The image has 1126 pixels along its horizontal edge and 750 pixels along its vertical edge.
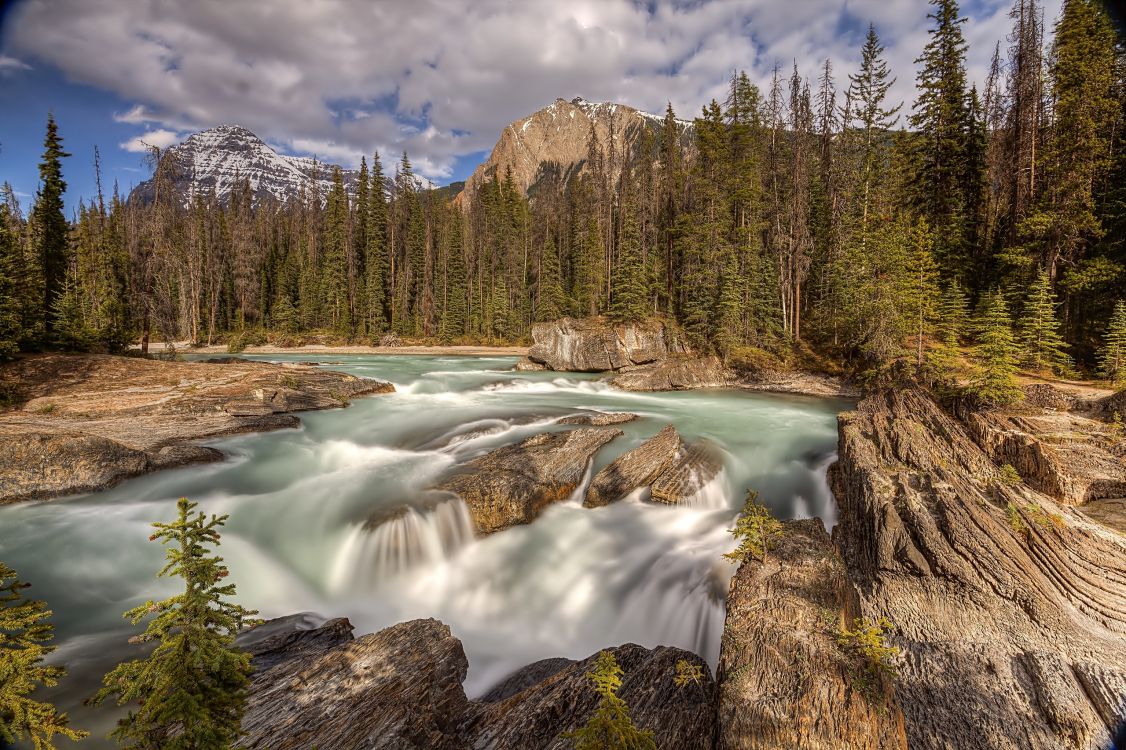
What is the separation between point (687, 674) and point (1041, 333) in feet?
72.4

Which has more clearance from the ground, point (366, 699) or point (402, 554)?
point (366, 699)

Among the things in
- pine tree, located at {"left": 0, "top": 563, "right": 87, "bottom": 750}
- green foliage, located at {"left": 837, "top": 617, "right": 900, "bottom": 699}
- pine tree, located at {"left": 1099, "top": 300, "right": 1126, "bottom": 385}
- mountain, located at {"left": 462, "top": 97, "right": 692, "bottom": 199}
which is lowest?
green foliage, located at {"left": 837, "top": 617, "right": 900, "bottom": 699}

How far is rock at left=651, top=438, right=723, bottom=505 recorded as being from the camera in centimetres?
1071

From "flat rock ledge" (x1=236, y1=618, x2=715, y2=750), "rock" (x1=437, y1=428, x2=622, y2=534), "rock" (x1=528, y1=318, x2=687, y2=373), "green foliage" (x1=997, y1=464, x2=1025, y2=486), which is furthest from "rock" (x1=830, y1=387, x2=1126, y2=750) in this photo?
"rock" (x1=528, y1=318, x2=687, y2=373)

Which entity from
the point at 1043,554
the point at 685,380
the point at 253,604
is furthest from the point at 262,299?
the point at 1043,554

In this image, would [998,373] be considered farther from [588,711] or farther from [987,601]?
[588,711]

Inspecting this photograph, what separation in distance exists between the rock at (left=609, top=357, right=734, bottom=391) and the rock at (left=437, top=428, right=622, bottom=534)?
1394 centimetres

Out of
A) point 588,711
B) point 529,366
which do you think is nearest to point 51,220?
point 529,366

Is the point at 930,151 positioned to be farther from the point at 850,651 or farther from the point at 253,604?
the point at 253,604

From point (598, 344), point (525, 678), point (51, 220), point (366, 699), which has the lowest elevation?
point (525, 678)

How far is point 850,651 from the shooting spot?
4.14m

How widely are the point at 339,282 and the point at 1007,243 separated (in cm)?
5818

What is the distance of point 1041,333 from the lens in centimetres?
1728

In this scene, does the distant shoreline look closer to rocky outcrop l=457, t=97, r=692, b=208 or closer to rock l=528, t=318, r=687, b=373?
rock l=528, t=318, r=687, b=373
